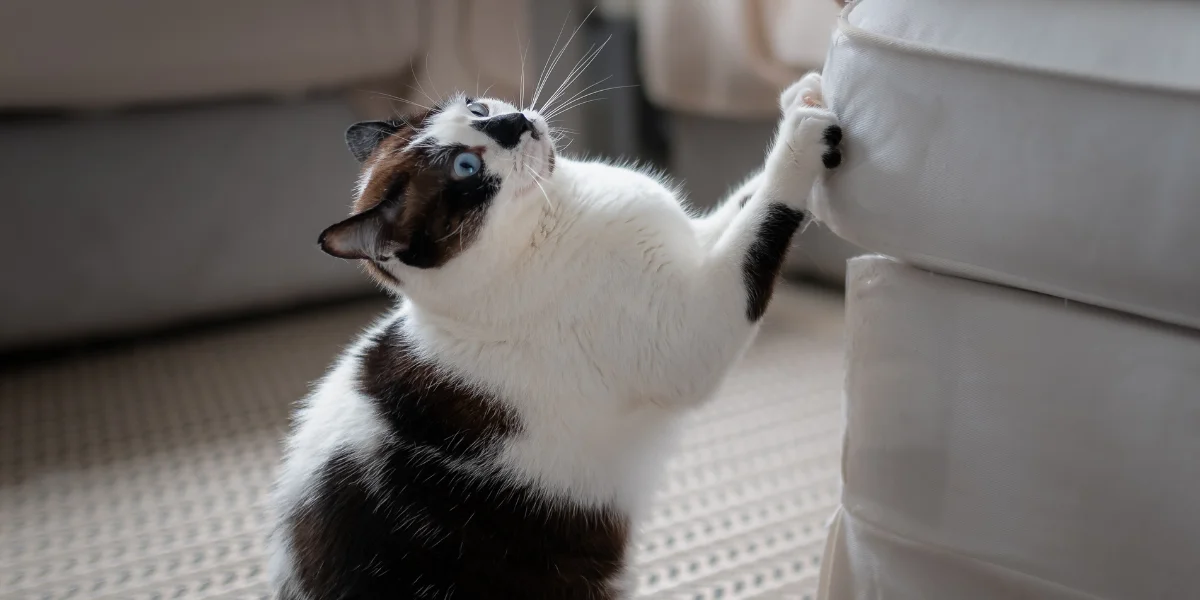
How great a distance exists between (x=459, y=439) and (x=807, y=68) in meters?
1.07

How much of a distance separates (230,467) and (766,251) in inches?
34.7

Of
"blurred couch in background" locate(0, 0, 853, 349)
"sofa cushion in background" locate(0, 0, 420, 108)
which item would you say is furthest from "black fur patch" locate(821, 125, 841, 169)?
"sofa cushion in background" locate(0, 0, 420, 108)

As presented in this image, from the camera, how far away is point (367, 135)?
40.4 inches

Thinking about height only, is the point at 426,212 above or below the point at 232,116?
above

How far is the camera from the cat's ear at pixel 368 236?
81 cm

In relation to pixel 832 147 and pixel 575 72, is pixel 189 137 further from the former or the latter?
pixel 832 147

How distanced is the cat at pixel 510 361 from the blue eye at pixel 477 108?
0.07 ft

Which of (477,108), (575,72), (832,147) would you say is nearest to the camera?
(832,147)

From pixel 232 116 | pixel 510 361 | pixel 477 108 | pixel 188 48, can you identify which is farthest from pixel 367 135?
pixel 232 116

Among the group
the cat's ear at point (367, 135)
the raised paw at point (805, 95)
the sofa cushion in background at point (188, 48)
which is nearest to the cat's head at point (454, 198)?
the cat's ear at point (367, 135)

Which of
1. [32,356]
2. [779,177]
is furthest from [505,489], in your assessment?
[32,356]

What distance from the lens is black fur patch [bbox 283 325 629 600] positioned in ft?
2.70

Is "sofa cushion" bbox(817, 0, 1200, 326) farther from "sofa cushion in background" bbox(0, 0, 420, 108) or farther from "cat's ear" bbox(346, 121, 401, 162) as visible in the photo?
"sofa cushion in background" bbox(0, 0, 420, 108)

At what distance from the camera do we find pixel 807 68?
1681mm
